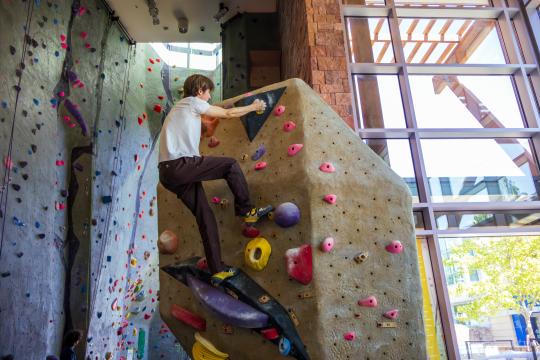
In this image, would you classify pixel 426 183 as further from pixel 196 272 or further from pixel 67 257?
pixel 67 257

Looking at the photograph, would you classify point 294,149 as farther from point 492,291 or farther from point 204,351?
point 492,291

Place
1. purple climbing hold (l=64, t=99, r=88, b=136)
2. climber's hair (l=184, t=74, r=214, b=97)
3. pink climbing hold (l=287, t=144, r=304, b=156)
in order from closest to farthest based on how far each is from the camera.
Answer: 1. pink climbing hold (l=287, t=144, r=304, b=156)
2. climber's hair (l=184, t=74, r=214, b=97)
3. purple climbing hold (l=64, t=99, r=88, b=136)

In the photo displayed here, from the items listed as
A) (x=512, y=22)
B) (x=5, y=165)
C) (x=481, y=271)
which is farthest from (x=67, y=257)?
(x=512, y=22)

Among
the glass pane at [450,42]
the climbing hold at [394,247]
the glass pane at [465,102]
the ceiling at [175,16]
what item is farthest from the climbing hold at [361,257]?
the ceiling at [175,16]

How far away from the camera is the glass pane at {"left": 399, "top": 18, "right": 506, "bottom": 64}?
355cm

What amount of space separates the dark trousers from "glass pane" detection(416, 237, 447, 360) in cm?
122

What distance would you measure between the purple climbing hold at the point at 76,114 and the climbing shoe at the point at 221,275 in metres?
2.65

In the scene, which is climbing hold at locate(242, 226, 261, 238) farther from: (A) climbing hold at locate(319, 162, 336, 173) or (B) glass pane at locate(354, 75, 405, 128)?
(B) glass pane at locate(354, 75, 405, 128)

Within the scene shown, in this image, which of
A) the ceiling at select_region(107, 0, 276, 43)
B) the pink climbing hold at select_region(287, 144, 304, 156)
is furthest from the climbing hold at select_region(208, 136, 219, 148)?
the ceiling at select_region(107, 0, 276, 43)

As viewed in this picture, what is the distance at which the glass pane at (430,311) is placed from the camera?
2.79 metres

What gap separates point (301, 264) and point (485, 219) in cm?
169

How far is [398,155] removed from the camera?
3.23 meters

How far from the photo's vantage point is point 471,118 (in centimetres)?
337

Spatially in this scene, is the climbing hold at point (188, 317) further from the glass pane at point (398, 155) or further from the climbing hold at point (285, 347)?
the glass pane at point (398, 155)
